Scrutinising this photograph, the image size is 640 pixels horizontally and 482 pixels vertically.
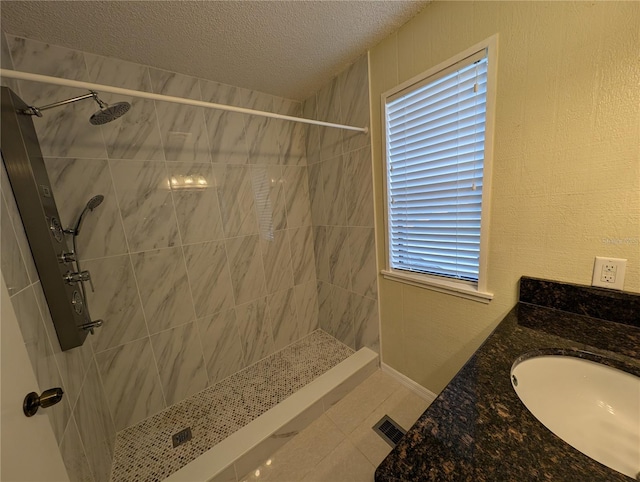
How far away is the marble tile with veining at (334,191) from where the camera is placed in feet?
6.15

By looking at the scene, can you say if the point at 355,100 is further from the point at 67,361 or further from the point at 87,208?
the point at 67,361

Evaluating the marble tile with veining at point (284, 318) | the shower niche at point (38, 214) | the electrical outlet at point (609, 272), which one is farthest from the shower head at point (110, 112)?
the electrical outlet at point (609, 272)

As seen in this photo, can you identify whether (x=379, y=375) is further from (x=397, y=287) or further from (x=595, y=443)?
(x=595, y=443)

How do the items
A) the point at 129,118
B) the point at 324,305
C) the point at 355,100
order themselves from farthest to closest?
the point at 324,305, the point at 355,100, the point at 129,118

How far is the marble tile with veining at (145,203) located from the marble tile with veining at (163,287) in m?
0.08

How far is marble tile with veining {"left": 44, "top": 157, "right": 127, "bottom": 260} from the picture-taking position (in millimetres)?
1265

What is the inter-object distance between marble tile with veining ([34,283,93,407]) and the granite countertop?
4.28ft

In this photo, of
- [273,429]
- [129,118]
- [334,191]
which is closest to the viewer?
[273,429]

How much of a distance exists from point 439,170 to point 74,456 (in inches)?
83.6

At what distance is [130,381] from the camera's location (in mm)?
1527

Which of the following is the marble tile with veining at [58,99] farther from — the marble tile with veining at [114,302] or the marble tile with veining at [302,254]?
the marble tile with veining at [302,254]

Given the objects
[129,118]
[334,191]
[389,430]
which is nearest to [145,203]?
[129,118]

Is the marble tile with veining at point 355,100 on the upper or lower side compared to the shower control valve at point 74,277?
upper

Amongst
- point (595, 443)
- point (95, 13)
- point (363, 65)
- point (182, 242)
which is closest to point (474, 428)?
point (595, 443)
